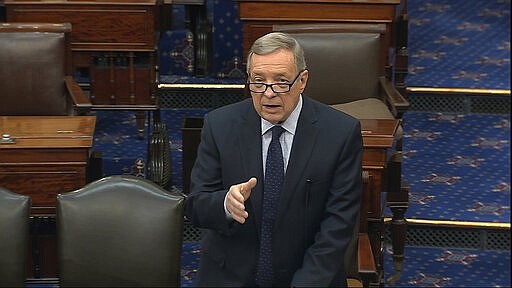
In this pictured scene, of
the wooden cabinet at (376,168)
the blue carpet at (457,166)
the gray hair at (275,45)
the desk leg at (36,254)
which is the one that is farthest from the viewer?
the blue carpet at (457,166)

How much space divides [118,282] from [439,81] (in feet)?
8.24

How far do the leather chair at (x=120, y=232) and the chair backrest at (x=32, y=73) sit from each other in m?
1.23

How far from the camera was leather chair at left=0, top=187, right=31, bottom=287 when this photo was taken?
2547mm

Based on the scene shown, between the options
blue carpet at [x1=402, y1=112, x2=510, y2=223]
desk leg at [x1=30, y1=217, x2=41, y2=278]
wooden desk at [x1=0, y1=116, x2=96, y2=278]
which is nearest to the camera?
wooden desk at [x1=0, y1=116, x2=96, y2=278]

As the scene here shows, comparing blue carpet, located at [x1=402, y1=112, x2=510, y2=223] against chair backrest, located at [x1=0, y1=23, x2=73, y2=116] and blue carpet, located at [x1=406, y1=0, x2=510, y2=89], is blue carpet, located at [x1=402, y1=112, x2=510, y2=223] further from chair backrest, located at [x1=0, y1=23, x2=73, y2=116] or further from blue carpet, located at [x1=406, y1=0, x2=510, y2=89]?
chair backrest, located at [x1=0, y1=23, x2=73, y2=116]

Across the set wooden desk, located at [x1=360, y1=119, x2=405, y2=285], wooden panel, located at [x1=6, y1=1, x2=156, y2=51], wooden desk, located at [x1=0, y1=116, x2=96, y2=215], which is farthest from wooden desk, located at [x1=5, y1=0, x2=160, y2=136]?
wooden desk, located at [x1=360, y1=119, x2=405, y2=285]

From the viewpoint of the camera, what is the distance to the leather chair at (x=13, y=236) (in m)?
2.55

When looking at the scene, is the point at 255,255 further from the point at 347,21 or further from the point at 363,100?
the point at 347,21

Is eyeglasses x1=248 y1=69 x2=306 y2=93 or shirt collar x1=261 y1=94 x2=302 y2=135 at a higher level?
eyeglasses x1=248 y1=69 x2=306 y2=93

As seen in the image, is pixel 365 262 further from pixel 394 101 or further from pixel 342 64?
pixel 342 64

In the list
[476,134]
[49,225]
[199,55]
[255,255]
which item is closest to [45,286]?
[49,225]

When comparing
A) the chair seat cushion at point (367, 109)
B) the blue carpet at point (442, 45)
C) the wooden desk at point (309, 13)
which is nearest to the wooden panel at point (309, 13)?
the wooden desk at point (309, 13)

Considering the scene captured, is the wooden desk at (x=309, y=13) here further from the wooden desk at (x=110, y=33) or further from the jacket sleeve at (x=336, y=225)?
the jacket sleeve at (x=336, y=225)

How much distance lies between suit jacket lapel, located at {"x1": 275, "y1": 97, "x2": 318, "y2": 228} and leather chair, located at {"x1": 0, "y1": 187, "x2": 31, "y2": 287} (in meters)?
0.59
